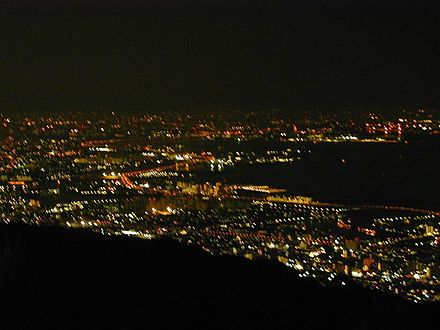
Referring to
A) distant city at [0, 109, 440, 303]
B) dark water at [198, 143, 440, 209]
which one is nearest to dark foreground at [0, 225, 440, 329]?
distant city at [0, 109, 440, 303]

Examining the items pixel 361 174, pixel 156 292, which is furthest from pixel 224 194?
pixel 156 292

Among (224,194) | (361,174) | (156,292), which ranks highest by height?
(156,292)

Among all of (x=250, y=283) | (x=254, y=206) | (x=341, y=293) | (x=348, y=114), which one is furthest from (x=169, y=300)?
(x=348, y=114)

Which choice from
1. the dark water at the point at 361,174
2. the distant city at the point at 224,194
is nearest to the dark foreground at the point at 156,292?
the distant city at the point at 224,194

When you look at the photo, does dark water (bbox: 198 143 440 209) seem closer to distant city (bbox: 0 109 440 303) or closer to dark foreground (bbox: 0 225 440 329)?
distant city (bbox: 0 109 440 303)

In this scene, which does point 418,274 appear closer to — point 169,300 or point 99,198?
point 169,300

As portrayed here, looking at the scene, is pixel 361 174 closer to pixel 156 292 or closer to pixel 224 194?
pixel 224 194
